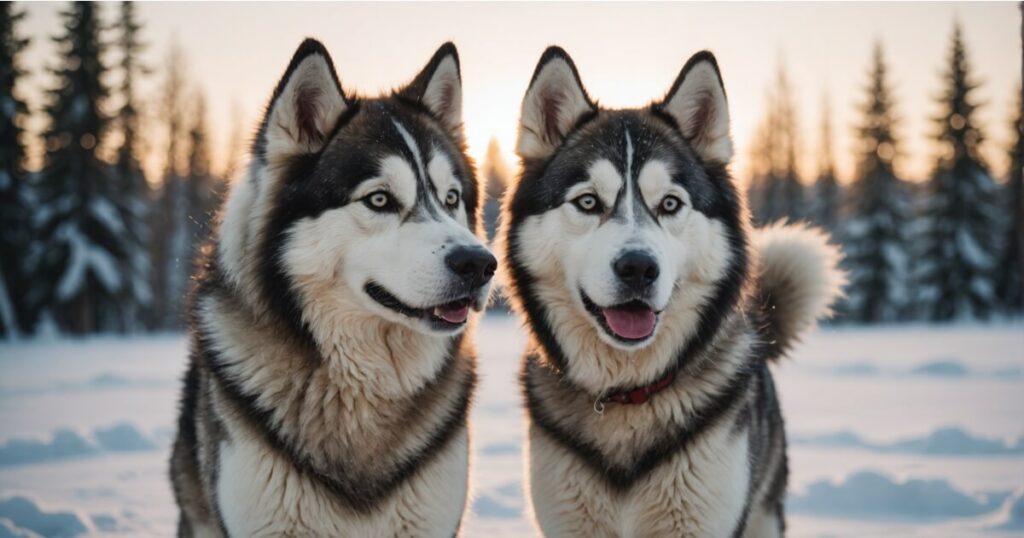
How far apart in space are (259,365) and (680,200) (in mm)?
1987

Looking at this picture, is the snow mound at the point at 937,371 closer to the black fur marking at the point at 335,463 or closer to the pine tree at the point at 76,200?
the black fur marking at the point at 335,463

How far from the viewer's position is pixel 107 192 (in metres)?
24.4

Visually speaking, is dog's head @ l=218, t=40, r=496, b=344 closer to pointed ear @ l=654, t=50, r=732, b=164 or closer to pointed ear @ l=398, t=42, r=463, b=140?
pointed ear @ l=398, t=42, r=463, b=140

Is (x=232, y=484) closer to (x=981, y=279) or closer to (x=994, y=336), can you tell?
(x=994, y=336)

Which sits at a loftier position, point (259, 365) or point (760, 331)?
point (760, 331)

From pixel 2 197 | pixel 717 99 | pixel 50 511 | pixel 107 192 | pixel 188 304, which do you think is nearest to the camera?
pixel 188 304

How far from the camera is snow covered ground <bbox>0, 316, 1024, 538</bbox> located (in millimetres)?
4891

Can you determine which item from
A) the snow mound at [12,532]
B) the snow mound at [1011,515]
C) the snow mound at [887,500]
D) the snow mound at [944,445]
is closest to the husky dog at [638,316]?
the snow mound at [887,500]

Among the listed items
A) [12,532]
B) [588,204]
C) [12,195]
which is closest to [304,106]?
[588,204]

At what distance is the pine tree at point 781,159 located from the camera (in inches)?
1523

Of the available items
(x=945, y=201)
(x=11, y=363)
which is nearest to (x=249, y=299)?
(x=11, y=363)

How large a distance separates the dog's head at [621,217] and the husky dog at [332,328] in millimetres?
538

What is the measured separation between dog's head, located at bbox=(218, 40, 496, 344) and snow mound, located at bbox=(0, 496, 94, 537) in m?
2.37

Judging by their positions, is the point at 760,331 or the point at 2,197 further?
the point at 2,197
